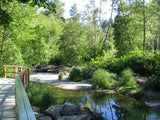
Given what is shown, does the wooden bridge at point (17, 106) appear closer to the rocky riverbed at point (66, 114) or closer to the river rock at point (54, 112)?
the rocky riverbed at point (66, 114)

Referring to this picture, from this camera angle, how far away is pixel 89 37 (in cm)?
2403

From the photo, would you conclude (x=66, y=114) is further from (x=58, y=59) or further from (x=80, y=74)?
(x=58, y=59)

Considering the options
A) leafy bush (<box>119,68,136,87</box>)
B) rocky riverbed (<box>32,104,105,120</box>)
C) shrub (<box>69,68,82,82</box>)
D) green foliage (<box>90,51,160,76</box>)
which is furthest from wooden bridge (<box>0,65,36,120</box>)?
green foliage (<box>90,51,160,76</box>)

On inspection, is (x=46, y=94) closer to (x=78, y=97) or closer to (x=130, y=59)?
(x=78, y=97)

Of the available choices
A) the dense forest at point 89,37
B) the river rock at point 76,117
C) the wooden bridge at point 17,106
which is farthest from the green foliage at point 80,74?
the wooden bridge at point 17,106

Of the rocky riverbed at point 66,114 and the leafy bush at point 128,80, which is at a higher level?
the leafy bush at point 128,80

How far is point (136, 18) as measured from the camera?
17438 mm

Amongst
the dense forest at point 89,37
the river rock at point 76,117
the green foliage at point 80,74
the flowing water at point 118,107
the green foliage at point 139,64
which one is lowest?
the flowing water at point 118,107

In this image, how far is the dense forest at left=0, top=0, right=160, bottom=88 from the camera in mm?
12164

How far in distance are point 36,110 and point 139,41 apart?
1553 cm

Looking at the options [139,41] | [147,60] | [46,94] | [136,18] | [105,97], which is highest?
[136,18]

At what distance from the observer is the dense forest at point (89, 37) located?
39.9 ft

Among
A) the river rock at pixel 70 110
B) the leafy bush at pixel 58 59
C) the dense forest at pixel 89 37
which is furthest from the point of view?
the leafy bush at pixel 58 59

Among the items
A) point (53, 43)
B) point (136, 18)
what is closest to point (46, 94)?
point (136, 18)
